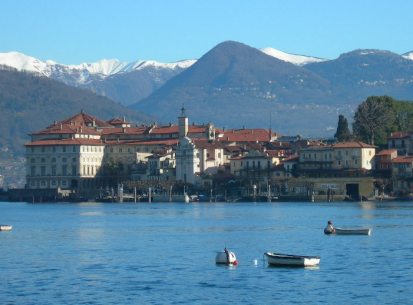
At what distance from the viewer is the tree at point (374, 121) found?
147m

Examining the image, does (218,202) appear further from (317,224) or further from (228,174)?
(317,224)

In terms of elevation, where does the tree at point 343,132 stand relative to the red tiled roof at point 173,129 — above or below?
below

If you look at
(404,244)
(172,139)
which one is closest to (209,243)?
(404,244)

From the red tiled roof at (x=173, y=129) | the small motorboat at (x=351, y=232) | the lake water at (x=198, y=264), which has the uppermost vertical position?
the red tiled roof at (x=173, y=129)

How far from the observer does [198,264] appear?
54.2 meters

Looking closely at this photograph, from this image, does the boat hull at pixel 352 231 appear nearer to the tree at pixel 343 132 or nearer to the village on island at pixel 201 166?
the village on island at pixel 201 166

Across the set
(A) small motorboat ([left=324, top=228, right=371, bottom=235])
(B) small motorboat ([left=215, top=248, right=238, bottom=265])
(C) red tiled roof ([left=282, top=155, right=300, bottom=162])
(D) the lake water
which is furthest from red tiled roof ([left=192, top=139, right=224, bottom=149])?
(B) small motorboat ([left=215, top=248, right=238, bottom=265])

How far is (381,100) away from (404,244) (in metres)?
87.1

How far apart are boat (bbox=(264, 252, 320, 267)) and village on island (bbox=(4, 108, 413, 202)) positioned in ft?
267

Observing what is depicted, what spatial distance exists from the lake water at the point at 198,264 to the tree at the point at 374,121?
190 ft

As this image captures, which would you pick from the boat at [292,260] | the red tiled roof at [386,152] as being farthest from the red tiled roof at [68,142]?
the boat at [292,260]

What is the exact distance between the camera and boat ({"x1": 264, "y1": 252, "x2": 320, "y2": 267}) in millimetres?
51625

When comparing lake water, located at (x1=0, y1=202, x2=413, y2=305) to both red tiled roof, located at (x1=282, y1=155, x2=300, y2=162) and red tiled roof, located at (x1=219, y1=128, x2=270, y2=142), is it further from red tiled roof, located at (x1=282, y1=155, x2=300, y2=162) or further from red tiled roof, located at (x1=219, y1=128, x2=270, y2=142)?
red tiled roof, located at (x1=219, y1=128, x2=270, y2=142)

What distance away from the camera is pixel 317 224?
83438 mm
